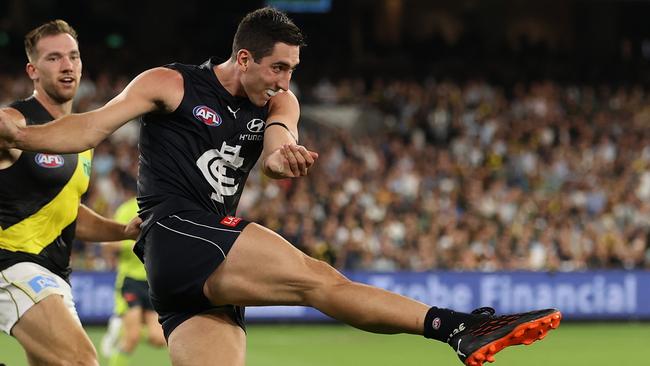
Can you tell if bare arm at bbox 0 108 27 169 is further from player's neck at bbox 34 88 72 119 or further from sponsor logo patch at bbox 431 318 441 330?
sponsor logo patch at bbox 431 318 441 330

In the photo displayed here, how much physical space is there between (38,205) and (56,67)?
88 cm

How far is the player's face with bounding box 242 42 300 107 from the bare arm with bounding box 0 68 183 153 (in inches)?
15.7

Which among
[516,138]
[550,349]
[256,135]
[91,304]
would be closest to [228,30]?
[516,138]

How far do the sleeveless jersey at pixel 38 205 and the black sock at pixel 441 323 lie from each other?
2579 mm

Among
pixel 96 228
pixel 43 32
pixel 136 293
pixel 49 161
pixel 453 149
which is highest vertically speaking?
pixel 43 32

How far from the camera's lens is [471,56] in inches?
1082

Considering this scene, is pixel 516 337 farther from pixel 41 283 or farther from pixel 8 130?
pixel 41 283

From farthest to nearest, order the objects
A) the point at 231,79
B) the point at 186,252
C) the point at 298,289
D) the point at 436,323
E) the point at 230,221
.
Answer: the point at 231,79 < the point at 230,221 < the point at 186,252 < the point at 298,289 < the point at 436,323

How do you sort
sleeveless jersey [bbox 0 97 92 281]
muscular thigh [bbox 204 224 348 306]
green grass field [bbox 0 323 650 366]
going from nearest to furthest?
muscular thigh [bbox 204 224 348 306] → sleeveless jersey [bbox 0 97 92 281] → green grass field [bbox 0 323 650 366]

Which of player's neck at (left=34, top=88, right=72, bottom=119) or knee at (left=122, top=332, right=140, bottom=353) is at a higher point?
player's neck at (left=34, top=88, right=72, bottom=119)

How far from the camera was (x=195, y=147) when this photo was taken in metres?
6.45

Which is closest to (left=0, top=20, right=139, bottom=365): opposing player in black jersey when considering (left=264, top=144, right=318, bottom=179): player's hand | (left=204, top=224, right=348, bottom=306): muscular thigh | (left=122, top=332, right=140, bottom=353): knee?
(left=204, top=224, right=348, bottom=306): muscular thigh

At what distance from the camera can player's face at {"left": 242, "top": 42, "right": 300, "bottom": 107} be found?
6.35 metres

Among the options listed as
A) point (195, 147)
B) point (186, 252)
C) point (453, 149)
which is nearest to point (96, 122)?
point (195, 147)
